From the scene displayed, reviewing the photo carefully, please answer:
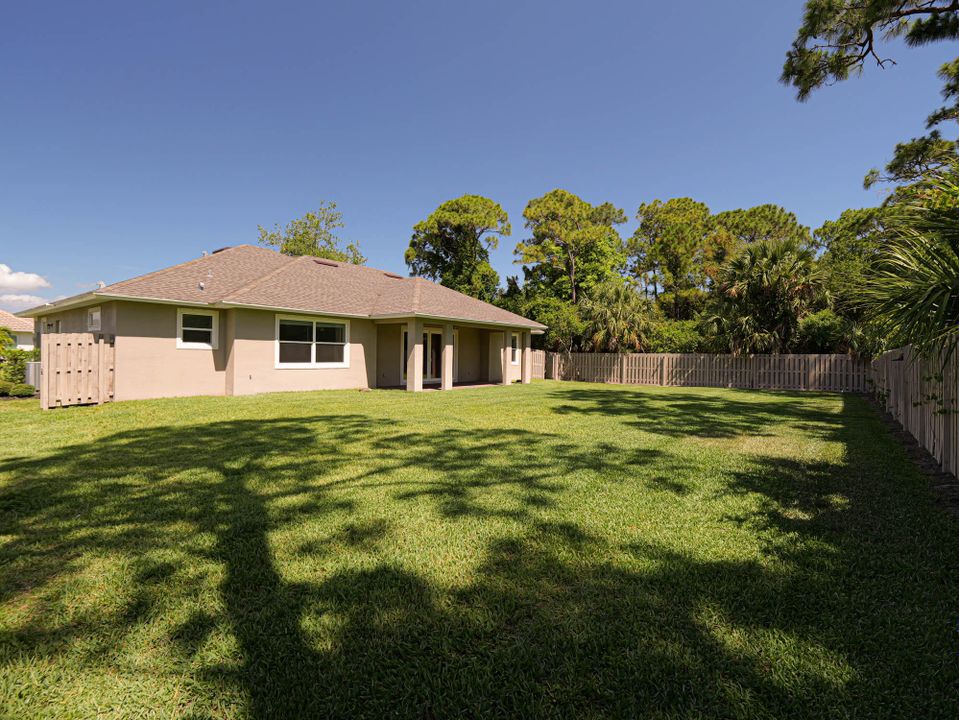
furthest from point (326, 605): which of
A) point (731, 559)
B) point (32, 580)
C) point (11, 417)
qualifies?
point (11, 417)

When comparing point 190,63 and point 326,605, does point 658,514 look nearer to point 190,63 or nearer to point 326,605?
point 326,605

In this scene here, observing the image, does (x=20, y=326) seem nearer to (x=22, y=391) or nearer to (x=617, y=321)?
(x=22, y=391)

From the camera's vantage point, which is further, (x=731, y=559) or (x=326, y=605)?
(x=731, y=559)

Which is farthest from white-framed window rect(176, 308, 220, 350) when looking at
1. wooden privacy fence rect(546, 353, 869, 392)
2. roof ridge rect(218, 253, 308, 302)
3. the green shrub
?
wooden privacy fence rect(546, 353, 869, 392)

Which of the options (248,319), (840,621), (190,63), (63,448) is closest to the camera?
(840,621)

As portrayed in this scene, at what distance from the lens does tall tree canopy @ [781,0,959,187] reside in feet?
25.5

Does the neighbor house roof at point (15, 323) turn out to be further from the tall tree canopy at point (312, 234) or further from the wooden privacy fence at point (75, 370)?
the wooden privacy fence at point (75, 370)

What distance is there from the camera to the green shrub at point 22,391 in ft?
43.9

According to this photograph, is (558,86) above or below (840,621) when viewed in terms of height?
above

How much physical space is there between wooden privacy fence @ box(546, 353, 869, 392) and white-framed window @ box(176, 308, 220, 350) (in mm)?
17257

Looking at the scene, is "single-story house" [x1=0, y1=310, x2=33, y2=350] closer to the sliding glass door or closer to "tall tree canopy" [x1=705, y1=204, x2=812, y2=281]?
the sliding glass door

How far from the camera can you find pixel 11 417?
9.33 metres

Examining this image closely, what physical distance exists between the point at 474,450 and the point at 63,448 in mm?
6048

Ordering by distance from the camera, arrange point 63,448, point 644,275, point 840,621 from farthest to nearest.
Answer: point 644,275
point 63,448
point 840,621
